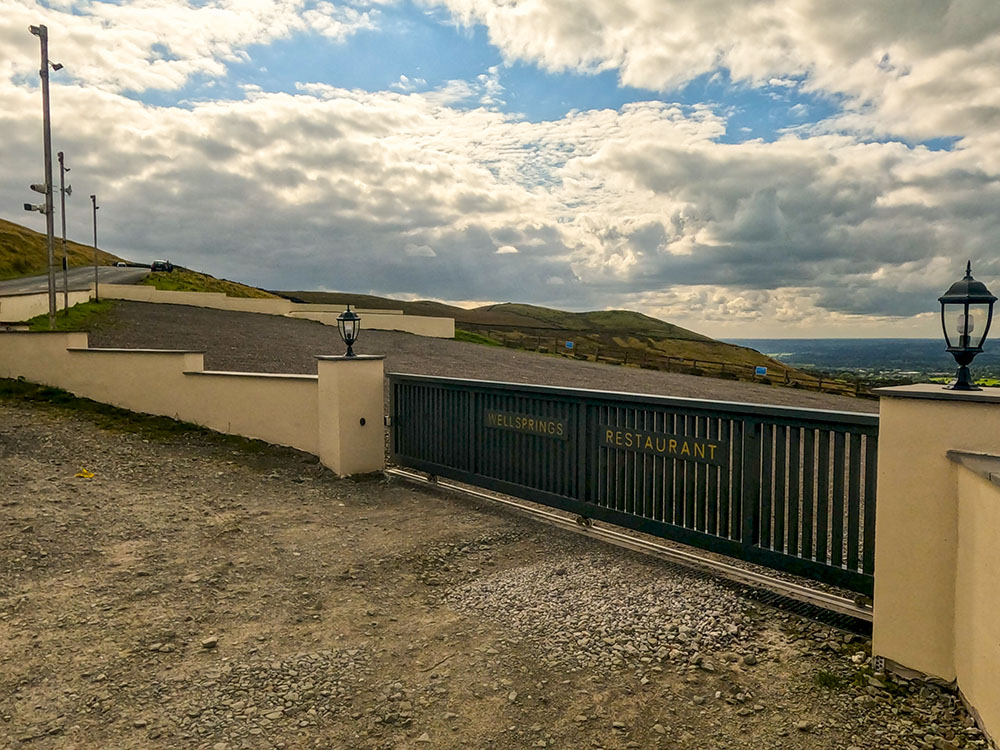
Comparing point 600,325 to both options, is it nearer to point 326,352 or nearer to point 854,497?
point 326,352

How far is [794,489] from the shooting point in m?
4.68

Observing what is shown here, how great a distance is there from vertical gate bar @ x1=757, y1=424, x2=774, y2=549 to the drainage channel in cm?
34

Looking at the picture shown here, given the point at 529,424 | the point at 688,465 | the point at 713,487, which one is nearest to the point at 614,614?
the point at 713,487

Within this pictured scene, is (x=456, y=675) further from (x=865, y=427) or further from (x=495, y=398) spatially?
(x=495, y=398)

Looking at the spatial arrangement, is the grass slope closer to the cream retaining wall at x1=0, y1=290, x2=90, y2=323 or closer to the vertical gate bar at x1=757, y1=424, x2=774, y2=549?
the cream retaining wall at x1=0, y1=290, x2=90, y2=323

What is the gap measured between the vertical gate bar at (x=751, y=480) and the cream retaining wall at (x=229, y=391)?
546cm

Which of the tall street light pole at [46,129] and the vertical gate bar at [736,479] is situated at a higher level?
the tall street light pole at [46,129]

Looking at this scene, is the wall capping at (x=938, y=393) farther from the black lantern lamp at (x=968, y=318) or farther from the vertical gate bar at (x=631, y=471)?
the vertical gate bar at (x=631, y=471)

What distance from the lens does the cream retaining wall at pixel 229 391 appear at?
29.0 ft

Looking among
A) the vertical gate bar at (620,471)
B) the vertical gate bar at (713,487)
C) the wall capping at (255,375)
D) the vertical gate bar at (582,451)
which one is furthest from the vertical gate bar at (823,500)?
the wall capping at (255,375)

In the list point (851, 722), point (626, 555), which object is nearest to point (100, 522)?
point (626, 555)

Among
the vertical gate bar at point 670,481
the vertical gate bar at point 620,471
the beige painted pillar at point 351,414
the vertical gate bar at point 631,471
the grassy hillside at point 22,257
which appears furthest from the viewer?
the grassy hillside at point 22,257

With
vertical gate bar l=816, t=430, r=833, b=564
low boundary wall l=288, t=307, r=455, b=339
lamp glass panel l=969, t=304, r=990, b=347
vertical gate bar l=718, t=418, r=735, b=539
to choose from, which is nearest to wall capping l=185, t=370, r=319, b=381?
vertical gate bar l=718, t=418, r=735, b=539

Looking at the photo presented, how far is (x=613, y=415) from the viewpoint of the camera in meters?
6.08
